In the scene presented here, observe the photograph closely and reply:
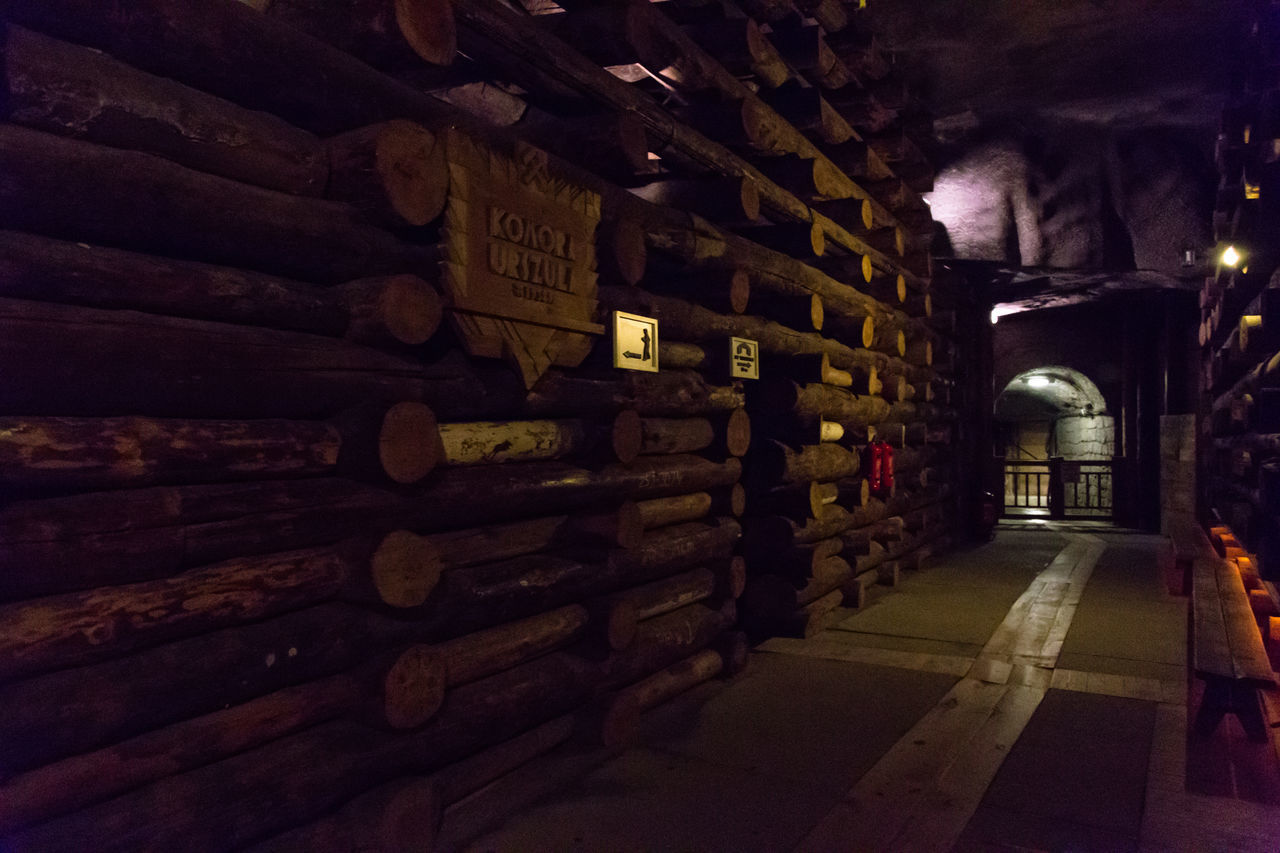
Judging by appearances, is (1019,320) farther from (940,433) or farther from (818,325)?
(818,325)

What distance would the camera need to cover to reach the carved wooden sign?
12.2ft

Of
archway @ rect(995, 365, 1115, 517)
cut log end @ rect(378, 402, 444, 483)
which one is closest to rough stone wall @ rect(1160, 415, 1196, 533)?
archway @ rect(995, 365, 1115, 517)

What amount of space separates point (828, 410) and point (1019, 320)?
13.2 metres

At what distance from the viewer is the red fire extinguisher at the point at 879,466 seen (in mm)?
8547

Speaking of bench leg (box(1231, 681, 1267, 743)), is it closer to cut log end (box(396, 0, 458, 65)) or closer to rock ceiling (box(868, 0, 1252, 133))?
cut log end (box(396, 0, 458, 65))

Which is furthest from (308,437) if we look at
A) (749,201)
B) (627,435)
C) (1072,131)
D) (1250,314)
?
(1072,131)

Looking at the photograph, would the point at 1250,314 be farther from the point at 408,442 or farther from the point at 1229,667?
the point at 408,442

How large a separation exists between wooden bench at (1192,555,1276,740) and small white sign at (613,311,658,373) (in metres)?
3.23

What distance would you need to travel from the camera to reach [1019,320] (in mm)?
18844

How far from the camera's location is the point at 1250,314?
25.4ft

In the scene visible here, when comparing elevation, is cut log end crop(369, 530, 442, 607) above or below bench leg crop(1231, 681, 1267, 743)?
above

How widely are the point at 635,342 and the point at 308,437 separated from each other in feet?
7.02

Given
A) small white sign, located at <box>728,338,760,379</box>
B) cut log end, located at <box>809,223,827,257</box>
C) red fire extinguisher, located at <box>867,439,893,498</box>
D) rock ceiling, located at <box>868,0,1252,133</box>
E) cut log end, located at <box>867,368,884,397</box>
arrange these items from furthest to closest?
rock ceiling, located at <box>868,0,1252,133</box> < cut log end, located at <box>867,368,884,397</box> < red fire extinguisher, located at <box>867,439,893,498</box> < cut log end, located at <box>809,223,827,257</box> < small white sign, located at <box>728,338,760,379</box>

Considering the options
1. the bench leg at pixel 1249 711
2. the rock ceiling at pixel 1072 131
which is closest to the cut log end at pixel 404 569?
the bench leg at pixel 1249 711
